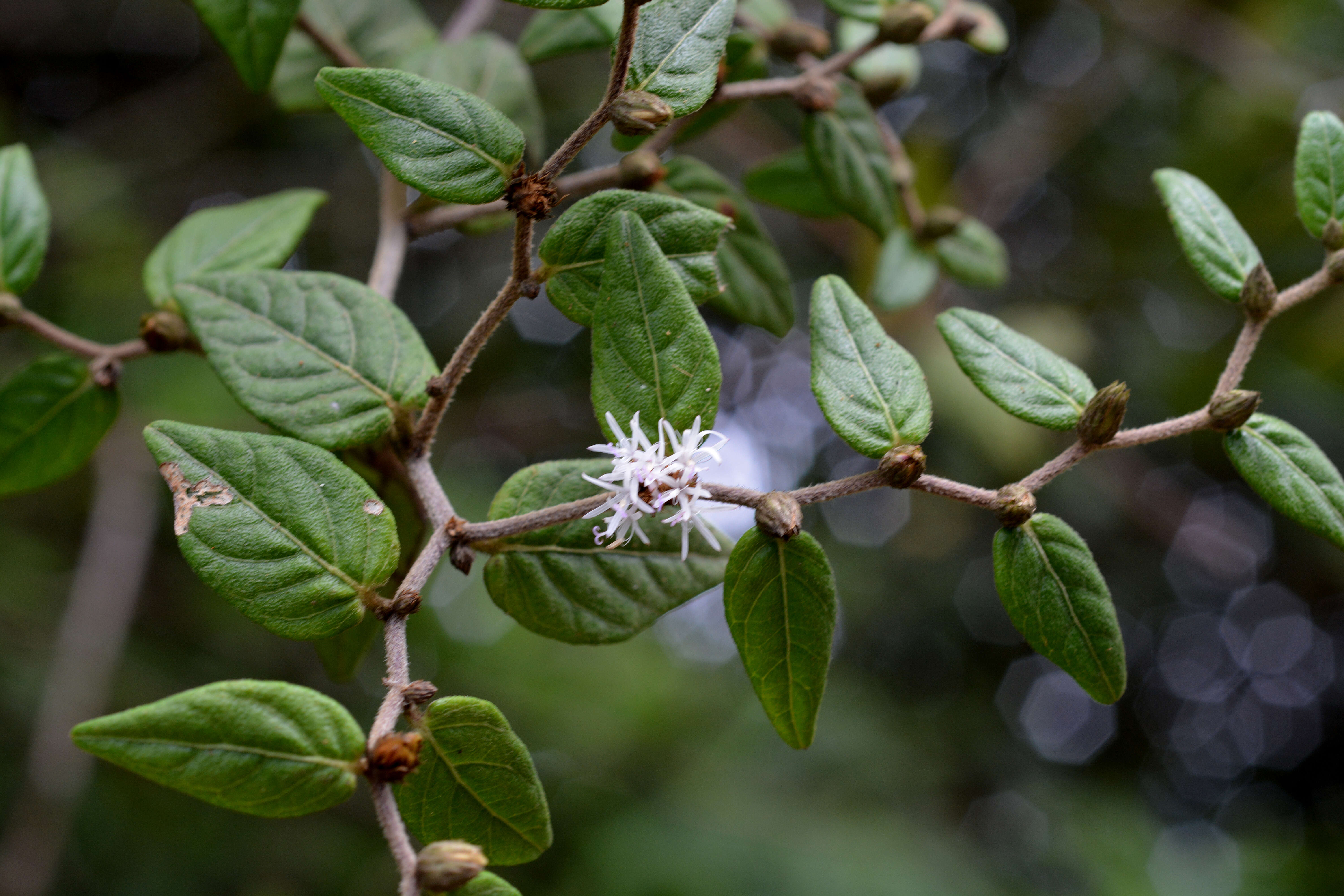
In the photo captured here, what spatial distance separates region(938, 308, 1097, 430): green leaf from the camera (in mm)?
945

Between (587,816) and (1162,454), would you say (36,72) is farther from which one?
(1162,454)

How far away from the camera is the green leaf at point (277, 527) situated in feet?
2.52

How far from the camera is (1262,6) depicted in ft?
12.2

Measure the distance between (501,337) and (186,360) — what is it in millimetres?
1476

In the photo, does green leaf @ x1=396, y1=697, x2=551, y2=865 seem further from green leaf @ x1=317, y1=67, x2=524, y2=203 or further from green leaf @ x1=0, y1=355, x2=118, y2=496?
green leaf @ x1=0, y1=355, x2=118, y2=496

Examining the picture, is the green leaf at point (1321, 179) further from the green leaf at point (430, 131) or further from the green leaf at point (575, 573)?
the green leaf at point (430, 131)

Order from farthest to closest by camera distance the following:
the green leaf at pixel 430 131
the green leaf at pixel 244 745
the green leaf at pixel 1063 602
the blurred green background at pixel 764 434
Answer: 1. the blurred green background at pixel 764 434
2. the green leaf at pixel 1063 602
3. the green leaf at pixel 430 131
4. the green leaf at pixel 244 745

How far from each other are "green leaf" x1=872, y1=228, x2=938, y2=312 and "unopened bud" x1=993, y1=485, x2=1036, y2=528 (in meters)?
0.73

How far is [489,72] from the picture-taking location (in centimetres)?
144

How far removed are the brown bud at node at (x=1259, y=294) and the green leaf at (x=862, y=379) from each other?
A: 16.5 inches

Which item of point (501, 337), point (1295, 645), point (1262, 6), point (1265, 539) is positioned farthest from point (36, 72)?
point (1295, 645)

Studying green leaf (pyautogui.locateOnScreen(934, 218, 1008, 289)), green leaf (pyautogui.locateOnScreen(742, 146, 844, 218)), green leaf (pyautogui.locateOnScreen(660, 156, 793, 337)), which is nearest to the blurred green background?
green leaf (pyautogui.locateOnScreen(934, 218, 1008, 289))

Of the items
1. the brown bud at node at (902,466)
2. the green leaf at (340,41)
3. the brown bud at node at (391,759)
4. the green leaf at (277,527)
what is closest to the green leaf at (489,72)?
the green leaf at (340,41)

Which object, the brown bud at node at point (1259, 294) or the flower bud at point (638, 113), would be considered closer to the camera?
the flower bud at point (638, 113)
